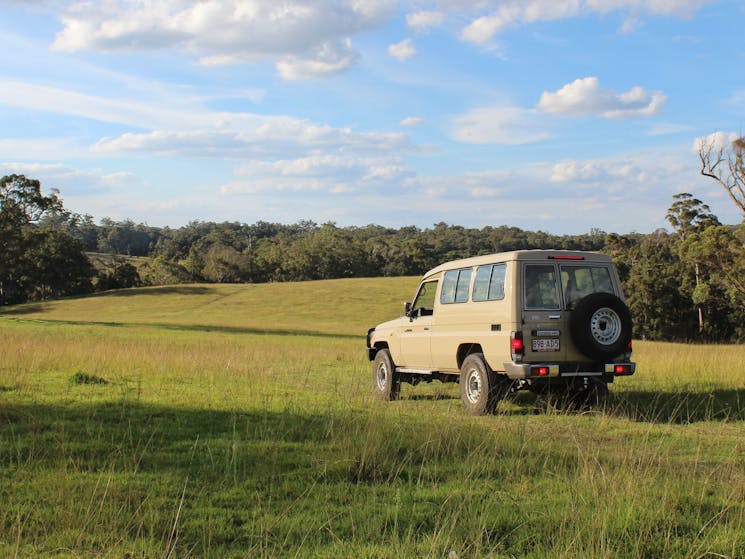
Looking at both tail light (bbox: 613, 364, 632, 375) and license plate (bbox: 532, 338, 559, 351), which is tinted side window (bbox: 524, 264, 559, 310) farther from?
tail light (bbox: 613, 364, 632, 375)

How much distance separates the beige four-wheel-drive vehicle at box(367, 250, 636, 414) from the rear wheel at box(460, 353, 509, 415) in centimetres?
2

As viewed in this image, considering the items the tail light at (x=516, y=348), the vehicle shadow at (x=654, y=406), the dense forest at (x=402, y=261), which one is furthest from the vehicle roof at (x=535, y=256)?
the dense forest at (x=402, y=261)

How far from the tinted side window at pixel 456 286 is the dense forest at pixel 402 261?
36837 millimetres

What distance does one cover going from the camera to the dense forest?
5969 centimetres

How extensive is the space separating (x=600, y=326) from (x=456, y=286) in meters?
2.59

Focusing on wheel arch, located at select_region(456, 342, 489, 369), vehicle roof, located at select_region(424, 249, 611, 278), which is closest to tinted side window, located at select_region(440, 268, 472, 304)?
vehicle roof, located at select_region(424, 249, 611, 278)

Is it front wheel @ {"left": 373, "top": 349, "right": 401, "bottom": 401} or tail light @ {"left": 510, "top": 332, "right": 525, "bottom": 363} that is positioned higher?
tail light @ {"left": 510, "top": 332, "right": 525, "bottom": 363}

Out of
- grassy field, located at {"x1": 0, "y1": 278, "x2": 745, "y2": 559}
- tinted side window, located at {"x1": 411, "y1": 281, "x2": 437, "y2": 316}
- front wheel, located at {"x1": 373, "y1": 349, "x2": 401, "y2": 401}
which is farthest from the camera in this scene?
front wheel, located at {"x1": 373, "y1": 349, "x2": 401, "y2": 401}

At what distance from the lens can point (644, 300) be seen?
67.5 meters

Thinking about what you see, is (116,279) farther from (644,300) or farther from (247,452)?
(247,452)

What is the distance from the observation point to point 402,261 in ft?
376

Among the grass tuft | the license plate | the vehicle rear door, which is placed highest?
the vehicle rear door

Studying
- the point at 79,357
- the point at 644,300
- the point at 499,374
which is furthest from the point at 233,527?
the point at 644,300

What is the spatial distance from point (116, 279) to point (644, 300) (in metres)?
66.6
